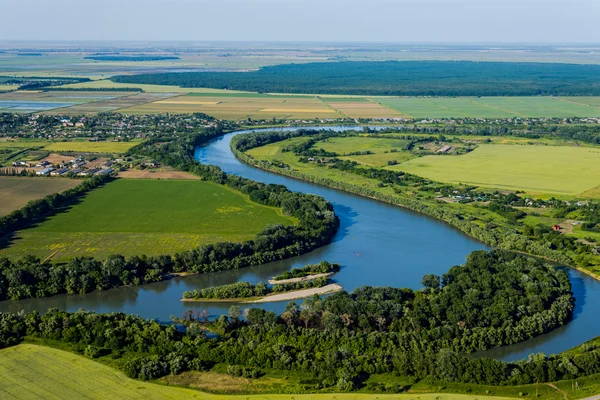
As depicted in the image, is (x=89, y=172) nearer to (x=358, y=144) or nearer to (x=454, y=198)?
(x=358, y=144)

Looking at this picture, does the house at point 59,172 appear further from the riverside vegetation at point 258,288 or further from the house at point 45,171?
the riverside vegetation at point 258,288

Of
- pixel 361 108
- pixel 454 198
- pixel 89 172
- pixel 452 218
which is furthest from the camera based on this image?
pixel 361 108

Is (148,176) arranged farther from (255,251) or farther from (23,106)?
(23,106)

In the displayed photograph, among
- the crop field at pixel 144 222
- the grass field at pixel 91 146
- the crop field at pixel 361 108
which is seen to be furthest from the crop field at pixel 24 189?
the crop field at pixel 361 108

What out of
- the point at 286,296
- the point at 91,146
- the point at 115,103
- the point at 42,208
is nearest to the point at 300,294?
the point at 286,296

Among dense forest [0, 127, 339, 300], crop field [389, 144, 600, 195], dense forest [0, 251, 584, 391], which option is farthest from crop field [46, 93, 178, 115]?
dense forest [0, 251, 584, 391]

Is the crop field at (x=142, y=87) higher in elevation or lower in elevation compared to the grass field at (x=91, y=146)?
higher

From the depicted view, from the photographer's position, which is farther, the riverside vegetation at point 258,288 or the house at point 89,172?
the house at point 89,172
